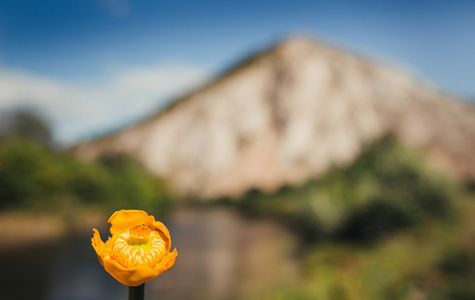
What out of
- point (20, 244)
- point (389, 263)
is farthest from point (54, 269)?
point (389, 263)

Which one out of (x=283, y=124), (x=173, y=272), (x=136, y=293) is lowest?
(x=136, y=293)

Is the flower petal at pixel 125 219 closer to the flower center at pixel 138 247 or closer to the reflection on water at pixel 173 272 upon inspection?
the flower center at pixel 138 247

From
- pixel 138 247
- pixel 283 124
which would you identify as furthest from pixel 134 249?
pixel 283 124

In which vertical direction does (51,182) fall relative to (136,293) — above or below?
above

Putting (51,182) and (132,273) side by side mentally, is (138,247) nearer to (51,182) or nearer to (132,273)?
(132,273)

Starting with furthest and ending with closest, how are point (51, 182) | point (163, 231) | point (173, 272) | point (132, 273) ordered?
point (51, 182) < point (173, 272) < point (163, 231) < point (132, 273)

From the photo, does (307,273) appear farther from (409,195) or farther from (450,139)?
(450,139)

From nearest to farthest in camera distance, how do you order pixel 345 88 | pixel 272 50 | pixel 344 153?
pixel 344 153 < pixel 345 88 < pixel 272 50

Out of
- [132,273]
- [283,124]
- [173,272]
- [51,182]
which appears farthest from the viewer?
[283,124]
